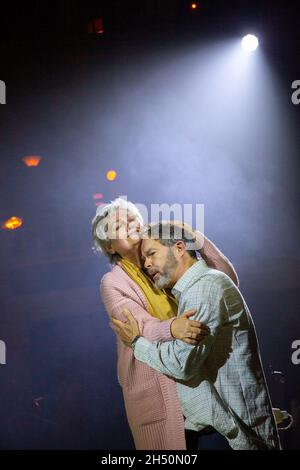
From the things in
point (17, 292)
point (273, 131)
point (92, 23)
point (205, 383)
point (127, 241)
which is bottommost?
point (205, 383)

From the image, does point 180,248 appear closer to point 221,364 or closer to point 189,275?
point 189,275

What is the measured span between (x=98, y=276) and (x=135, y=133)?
2.94ft

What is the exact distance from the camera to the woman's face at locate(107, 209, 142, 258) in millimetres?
2568

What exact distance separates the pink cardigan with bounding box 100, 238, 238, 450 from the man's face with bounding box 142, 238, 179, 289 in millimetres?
125

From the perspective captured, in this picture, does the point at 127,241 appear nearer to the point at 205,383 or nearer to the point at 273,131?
the point at 205,383

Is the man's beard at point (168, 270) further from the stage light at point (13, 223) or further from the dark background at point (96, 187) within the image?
the stage light at point (13, 223)

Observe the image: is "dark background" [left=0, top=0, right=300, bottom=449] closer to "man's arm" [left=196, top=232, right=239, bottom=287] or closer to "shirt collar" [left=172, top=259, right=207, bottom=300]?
"man's arm" [left=196, top=232, right=239, bottom=287]

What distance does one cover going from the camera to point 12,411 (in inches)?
109

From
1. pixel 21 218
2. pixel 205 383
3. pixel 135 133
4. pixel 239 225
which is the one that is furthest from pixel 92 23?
pixel 205 383

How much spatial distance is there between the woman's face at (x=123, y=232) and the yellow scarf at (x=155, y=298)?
0.42ft

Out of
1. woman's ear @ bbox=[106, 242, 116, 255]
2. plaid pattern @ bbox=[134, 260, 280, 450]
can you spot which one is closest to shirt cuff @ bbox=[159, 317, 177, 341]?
plaid pattern @ bbox=[134, 260, 280, 450]

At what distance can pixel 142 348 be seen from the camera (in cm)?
233

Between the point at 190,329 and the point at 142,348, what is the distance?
1.02ft

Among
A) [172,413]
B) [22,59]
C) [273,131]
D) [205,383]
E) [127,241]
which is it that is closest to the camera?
[205,383]
